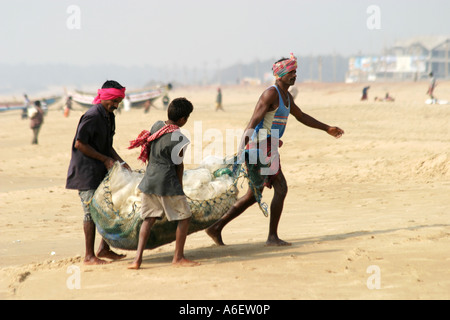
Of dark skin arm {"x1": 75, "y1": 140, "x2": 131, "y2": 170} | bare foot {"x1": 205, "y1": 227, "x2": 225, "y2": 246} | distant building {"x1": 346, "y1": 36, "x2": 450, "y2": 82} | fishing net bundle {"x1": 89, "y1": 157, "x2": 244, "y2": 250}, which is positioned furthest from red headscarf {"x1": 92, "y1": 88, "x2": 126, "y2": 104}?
distant building {"x1": 346, "y1": 36, "x2": 450, "y2": 82}

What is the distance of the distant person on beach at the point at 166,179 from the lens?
5.41 m

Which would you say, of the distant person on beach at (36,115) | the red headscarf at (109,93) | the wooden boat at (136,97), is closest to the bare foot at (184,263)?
the red headscarf at (109,93)

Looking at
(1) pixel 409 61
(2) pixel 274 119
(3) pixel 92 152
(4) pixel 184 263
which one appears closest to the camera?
(4) pixel 184 263

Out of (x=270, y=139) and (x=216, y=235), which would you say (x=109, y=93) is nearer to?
(x=270, y=139)

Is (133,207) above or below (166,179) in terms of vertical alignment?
below

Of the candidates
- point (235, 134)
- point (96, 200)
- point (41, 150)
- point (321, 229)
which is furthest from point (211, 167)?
point (41, 150)

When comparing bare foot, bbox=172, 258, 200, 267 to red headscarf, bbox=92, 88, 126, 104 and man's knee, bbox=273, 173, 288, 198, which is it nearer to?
man's knee, bbox=273, 173, 288, 198

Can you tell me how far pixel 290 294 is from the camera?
453 centimetres

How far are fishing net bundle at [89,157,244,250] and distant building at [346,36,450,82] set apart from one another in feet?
315

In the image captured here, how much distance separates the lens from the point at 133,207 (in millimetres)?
5793

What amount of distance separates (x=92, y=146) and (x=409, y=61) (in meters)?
104

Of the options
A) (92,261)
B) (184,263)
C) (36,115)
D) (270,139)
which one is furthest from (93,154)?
(36,115)

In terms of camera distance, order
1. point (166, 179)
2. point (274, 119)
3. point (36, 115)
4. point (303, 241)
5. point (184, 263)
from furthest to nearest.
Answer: point (36, 115), point (303, 241), point (274, 119), point (184, 263), point (166, 179)

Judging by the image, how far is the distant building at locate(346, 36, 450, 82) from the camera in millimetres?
103188
